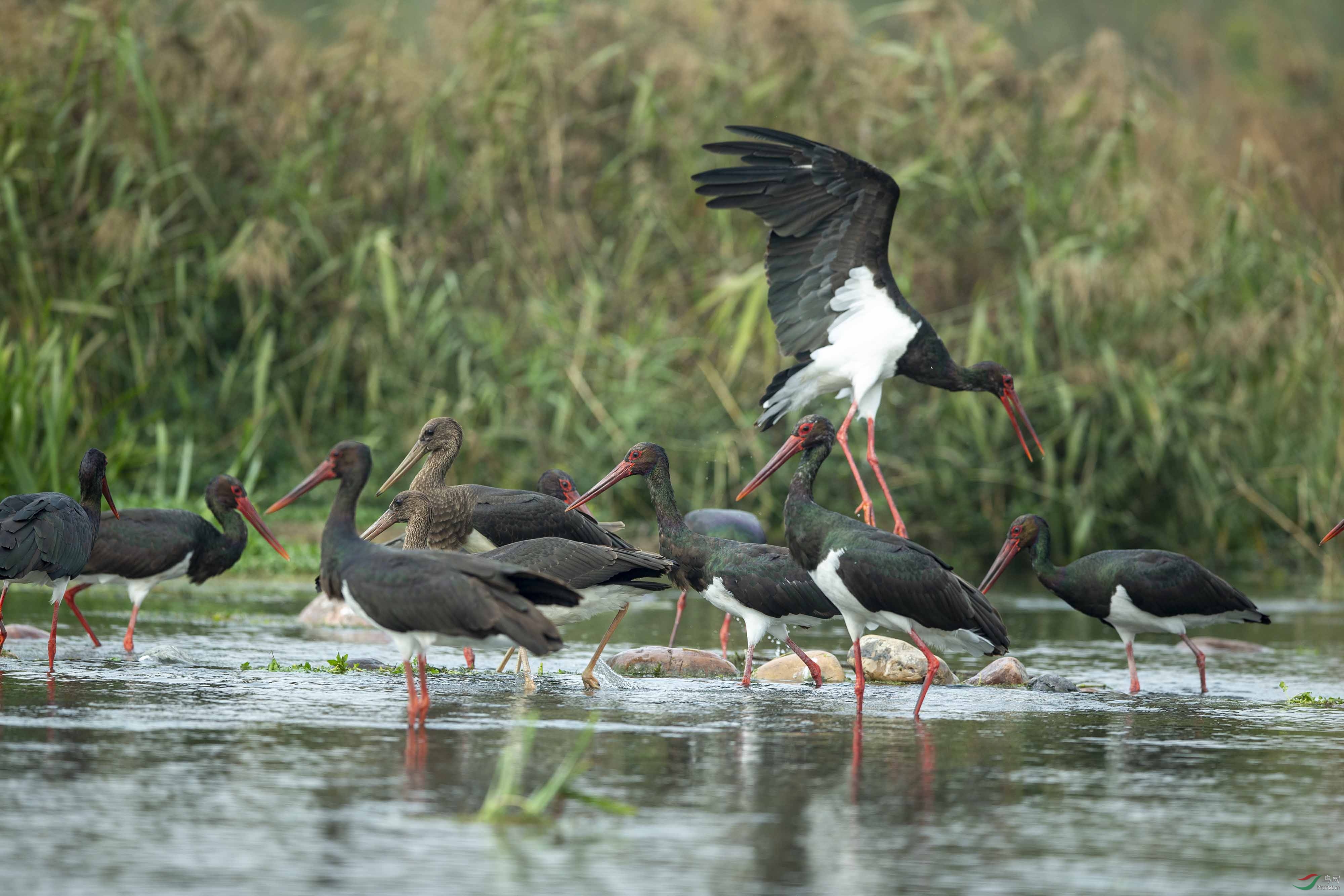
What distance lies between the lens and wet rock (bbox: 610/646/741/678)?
924 centimetres

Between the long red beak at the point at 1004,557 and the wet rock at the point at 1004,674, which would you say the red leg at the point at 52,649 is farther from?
the long red beak at the point at 1004,557

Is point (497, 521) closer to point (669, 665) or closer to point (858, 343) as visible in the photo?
point (669, 665)

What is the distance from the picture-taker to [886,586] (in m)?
8.03

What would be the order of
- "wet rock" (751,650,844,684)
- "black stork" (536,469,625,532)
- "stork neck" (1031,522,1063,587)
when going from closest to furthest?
"wet rock" (751,650,844,684) < "stork neck" (1031,522,1063,587) < "black stork" (536,469,625,532)

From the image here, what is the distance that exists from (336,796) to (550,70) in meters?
13.5

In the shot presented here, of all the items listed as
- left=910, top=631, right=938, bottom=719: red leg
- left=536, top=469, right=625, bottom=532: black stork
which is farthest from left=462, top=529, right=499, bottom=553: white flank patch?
left=910, top=631, right=938, bottom=719: red leg

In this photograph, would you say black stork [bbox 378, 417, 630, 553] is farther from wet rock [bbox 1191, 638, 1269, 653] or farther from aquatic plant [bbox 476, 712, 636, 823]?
wet rock [bbox 1191, 638, 1269, 653]

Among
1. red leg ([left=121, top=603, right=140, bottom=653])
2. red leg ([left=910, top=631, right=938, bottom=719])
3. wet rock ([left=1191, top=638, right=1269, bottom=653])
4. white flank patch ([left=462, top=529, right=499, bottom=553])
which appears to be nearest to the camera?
red leg ([left=910, top=631, right=938, bottom=719])

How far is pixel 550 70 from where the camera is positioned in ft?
58.9

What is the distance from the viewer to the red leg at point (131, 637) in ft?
30.1

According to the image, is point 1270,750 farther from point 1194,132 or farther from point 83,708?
point 1194,132

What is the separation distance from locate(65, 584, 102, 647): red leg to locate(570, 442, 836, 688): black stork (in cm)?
315

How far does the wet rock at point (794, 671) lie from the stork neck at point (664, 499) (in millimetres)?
926

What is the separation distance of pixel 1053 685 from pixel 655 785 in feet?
12.6
